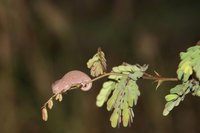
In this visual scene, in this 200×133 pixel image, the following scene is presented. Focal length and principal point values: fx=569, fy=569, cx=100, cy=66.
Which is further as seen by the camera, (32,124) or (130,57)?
(130,57)

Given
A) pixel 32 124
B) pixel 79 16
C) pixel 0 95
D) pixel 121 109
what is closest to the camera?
pixel 121 109

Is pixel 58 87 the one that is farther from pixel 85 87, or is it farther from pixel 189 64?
pixel 189 64

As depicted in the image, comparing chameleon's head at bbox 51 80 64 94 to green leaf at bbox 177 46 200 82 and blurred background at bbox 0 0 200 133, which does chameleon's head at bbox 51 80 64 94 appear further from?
blurred background at bbox 0 0 200 133

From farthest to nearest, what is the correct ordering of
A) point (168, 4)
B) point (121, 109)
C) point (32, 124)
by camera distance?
point (168, 4) < point (32, 124) < point (121, 109)

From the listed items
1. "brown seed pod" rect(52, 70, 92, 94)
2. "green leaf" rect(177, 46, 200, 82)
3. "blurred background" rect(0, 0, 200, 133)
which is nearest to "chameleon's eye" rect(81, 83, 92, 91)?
"brown seed pod" rect(52, 70, 92, 94)

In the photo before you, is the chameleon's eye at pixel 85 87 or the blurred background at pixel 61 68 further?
the blurred background at pixel 61 68

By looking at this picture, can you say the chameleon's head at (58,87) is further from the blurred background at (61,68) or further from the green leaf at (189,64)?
the blurred background at (61,68)

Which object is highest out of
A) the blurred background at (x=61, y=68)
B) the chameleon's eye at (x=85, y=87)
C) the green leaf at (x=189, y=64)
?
the blurred background at (x=61, y=68)

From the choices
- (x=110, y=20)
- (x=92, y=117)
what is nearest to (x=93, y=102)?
(x=92, y=117)

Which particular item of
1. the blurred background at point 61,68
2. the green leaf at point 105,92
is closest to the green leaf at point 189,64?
the green leaf at point 105,92

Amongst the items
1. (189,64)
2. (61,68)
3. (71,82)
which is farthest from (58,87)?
(61,68)

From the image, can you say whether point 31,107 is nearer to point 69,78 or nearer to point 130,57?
point 130,57
